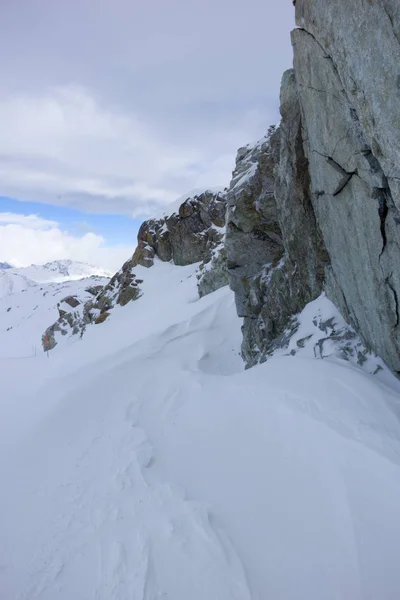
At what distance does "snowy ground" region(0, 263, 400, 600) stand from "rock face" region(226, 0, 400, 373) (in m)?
1.98

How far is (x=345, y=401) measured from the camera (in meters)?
5.80

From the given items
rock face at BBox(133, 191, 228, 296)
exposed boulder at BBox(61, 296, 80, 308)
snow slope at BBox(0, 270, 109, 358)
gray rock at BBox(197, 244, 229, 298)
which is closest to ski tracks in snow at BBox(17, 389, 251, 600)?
gray rock at BBox(197, 244, 229, 298)

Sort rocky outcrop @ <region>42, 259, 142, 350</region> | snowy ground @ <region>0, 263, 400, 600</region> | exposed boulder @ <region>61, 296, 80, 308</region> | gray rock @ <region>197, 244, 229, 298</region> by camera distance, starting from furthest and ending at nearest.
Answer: exposed boulder @ <region>61, 296, 80, 308</region>, rocky outcrop @ <region>42, 259, 142, 350</region>, gray rock @ <region>197, 244, 229, 298</region>, snowy ground @ <region>0, 263, 400, 600</region>

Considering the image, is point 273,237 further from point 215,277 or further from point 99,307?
point 99,307

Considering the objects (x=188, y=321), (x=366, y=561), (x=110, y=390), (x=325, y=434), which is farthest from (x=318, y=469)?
(x=188, y=321)

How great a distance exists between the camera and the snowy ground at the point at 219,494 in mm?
4043

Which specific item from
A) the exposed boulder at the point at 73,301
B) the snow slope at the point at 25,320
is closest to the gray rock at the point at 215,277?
the exposed boulder at the point at 73,301

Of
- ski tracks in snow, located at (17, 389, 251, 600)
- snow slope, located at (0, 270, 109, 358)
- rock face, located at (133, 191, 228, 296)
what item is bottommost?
ski tracks in snow, located at (17, 389, 251, 600)

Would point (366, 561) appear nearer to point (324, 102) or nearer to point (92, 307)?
point (324, 102)

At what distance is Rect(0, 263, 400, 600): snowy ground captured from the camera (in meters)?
4.04

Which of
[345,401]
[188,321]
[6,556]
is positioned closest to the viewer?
[6,556]

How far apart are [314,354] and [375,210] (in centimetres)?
381

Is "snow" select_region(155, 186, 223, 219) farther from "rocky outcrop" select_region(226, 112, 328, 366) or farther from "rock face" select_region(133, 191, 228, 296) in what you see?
"rocky outcrop" select_region(226, 112, 328, 366)

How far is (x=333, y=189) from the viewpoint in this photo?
6.67 m
